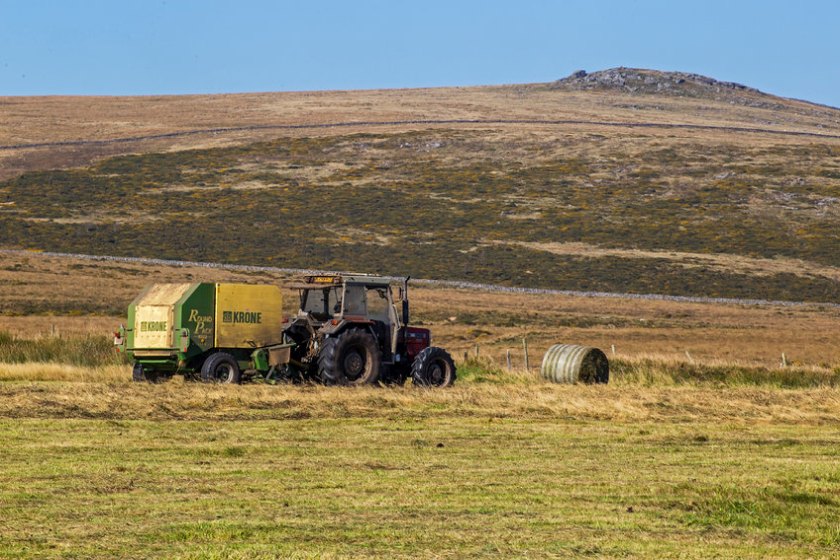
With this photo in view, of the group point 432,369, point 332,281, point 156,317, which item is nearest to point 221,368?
point 156,317

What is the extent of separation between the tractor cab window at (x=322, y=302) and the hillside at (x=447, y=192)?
38243 mm

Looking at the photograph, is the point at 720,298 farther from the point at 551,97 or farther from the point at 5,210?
the point at 551,97

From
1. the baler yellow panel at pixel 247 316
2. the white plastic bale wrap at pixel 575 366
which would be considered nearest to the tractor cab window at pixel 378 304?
the baler yellow panel at pixel 247 316

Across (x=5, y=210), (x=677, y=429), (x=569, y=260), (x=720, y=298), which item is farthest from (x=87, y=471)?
(x=5, y=210)

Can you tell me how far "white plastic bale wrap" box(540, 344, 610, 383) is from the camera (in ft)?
86.4

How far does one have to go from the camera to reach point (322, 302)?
2581 centimetres

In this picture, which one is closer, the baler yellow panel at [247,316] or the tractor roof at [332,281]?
the baler yellow panel at [247,316]

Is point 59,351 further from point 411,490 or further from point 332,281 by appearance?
point 411,490

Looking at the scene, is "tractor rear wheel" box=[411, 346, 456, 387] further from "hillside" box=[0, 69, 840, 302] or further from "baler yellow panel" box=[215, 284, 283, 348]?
"hillside" box=[0, 69, 840, 302]

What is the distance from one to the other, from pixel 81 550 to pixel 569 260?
6112 cm

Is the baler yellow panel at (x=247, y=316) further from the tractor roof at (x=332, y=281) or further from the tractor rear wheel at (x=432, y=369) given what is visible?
the tractor rear wheel at (x=432, y=369)

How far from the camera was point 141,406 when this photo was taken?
1962 cm

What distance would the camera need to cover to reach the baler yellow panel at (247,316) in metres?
25.3

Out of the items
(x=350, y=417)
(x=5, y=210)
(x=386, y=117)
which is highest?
(x=386, y=117)
